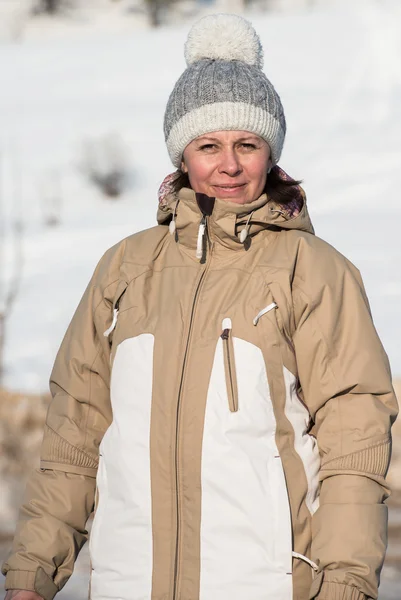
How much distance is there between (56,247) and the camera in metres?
15.1

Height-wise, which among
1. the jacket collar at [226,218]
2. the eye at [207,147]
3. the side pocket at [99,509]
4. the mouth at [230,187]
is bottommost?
the side pocket at [99,509]

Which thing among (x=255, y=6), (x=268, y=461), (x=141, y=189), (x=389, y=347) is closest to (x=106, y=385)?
(x=268, y=461)

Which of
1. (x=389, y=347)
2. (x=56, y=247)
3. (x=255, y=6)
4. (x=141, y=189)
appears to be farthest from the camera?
(x=255, y=6)

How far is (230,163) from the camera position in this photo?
7.56ft

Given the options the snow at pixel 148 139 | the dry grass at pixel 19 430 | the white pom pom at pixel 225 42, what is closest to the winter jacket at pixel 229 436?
the white pom pom at pixel 225 42

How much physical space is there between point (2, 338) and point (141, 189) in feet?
21.9

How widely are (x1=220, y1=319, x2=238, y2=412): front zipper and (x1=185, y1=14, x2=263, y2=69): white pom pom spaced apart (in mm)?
628

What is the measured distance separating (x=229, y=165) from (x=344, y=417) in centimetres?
54

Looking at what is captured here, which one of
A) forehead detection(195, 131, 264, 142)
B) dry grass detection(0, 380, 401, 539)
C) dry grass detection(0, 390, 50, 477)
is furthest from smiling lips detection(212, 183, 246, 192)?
dry grass detection(0, 390, 50, 477)

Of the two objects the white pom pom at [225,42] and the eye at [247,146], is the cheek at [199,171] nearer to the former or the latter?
the eye at [247,146]

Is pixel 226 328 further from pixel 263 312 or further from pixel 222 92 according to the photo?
pixel 222 92

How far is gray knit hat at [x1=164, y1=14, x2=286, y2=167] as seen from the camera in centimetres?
237

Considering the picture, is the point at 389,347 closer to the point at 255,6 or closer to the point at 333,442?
the point at 333,442

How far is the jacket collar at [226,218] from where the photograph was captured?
2.25 metres
